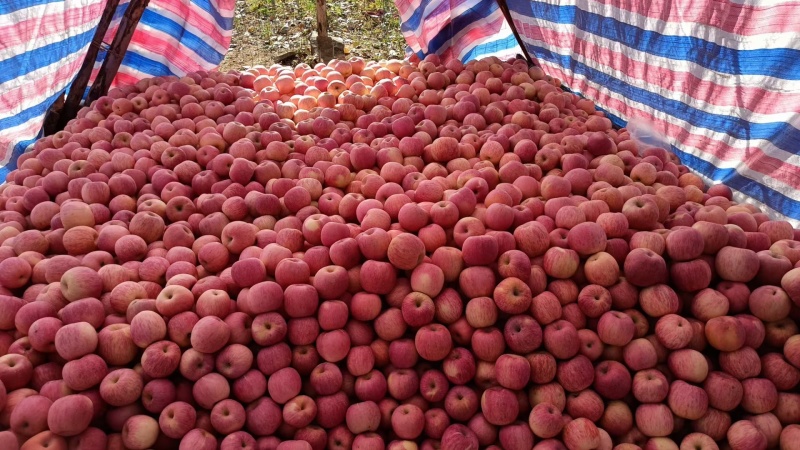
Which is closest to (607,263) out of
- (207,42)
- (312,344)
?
(312,344)

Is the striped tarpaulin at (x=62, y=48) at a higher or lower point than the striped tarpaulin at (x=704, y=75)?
higher

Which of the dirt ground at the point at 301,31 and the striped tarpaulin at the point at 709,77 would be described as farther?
the dirt ground at the point at 301,31

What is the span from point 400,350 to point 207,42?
3219 millimetres

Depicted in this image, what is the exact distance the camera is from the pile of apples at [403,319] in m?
1.48

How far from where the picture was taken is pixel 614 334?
1584mm

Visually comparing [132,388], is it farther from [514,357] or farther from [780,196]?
[780,196]

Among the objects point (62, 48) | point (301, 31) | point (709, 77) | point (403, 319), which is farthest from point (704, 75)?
point (301, 31)

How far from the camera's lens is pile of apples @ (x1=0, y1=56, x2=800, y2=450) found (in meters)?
1.48

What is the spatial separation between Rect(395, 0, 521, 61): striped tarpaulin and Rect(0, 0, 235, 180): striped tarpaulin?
150 cm

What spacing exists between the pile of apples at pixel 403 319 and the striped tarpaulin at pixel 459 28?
205cm

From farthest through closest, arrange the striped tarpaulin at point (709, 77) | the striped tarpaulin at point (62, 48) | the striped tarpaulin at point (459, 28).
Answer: the striped tarpaulin at point (459, 28)
the striped tarpaulin at point (62, 48)
the striped tarpaulin at point (709, 77)

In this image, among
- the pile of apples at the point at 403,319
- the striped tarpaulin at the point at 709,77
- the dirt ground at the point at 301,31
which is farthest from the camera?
the dirt ground at the point at 301,31

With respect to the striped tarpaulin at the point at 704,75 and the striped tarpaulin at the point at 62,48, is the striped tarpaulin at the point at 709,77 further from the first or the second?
the striped tarpaulin at the point at 62,48

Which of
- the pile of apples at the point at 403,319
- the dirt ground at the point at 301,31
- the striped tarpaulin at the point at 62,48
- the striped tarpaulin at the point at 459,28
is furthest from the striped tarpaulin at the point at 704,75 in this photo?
the dirt ground at the point at 301,31
